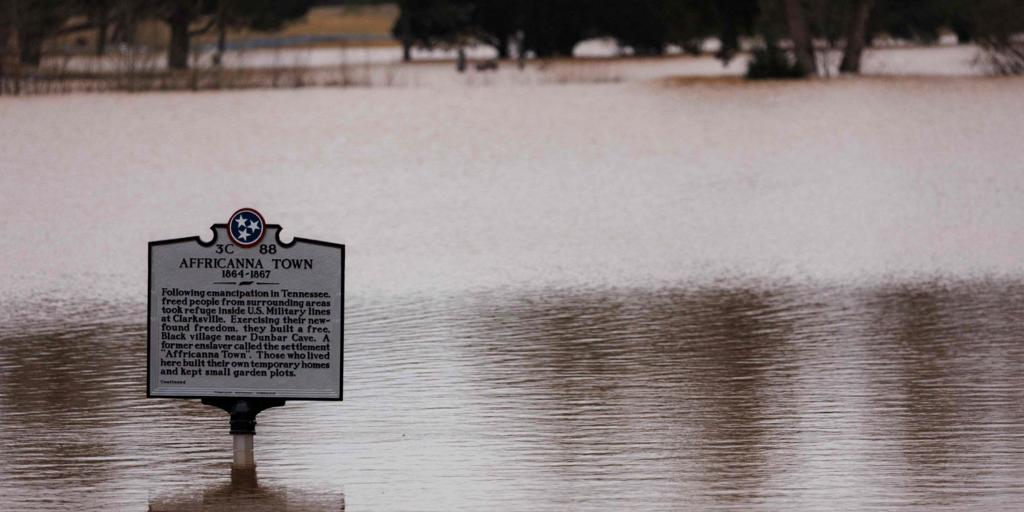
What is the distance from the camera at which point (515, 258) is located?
66.8ft

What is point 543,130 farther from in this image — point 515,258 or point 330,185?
point 515,258

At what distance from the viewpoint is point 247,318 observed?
9617 millimetres

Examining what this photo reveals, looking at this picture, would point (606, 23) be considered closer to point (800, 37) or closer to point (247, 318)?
point (800, 37)

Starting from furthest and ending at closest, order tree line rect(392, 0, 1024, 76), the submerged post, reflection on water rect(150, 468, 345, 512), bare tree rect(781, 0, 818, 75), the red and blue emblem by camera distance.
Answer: tree line rect(392, 0, 1024, 76) → bare tree rect(781, 0, 818, 75) → the submerged post → the red and blue emblem → reflection on water rect(150, 468, 345, 512)

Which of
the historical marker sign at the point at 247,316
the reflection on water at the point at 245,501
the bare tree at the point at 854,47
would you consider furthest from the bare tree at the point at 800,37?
the reflection on water at the point at 245,501

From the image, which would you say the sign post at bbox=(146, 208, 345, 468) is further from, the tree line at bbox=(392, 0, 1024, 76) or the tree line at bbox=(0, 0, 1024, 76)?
the tree line at bbox=(392, 0, 1024, 76)

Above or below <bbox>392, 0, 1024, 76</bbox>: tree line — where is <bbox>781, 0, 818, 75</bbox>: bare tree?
below

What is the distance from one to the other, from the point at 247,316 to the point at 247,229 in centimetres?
41

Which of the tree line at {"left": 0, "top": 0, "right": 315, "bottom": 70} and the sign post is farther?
the tree line at {"left": 0, "top": 0, "right": 315, "bottom": 70}

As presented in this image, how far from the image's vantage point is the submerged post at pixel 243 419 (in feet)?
31.7

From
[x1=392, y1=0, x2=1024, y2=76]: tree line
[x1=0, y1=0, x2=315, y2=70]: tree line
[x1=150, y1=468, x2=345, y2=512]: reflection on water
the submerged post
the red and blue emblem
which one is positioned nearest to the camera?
Answer: [x1=150, y1=468, x2=345, y2=512]: reflection on water

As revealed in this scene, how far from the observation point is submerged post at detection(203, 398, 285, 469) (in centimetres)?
966

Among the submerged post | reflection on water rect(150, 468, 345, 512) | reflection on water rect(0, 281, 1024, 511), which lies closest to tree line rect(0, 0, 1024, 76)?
reflection on water rect(0, 281, 1024, 511)

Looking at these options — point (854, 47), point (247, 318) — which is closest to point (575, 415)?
point (247, 318)
